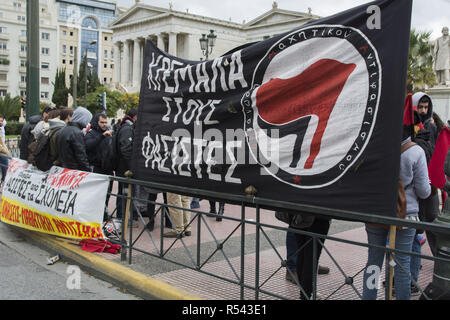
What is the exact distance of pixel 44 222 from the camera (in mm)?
6262

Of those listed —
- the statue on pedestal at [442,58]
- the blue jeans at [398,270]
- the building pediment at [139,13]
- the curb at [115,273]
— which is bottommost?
the curb at [115,273]

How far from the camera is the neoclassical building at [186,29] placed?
77.8m

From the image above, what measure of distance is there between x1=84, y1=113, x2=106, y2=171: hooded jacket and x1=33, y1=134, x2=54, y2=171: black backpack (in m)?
0.86

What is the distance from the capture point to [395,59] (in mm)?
3016

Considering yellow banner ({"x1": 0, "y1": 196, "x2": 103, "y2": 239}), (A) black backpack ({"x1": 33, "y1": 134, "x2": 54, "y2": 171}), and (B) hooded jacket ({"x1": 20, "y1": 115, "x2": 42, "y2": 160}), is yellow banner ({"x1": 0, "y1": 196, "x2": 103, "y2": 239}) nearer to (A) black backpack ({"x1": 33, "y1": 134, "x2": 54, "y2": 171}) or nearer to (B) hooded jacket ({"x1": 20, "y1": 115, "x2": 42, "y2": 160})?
(A) black backpack ({"x1": 33, "y1": 134, "x2": 54, "y2": 171})

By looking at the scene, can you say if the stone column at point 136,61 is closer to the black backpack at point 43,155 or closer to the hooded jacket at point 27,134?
the hooded jacket at point 27,134

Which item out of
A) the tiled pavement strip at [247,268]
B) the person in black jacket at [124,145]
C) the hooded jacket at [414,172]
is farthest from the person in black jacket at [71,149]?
the hooded jacket at [414,172]

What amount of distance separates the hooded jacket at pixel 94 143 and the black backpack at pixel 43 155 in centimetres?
86

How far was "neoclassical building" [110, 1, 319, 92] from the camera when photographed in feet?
255

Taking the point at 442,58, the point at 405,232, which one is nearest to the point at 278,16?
the point at 442,58

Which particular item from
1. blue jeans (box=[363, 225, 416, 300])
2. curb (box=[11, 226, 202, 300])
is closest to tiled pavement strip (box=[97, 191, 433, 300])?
curb (box=[11, 226, 202, 300])

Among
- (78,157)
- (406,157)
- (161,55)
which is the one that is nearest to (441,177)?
(406,157)
